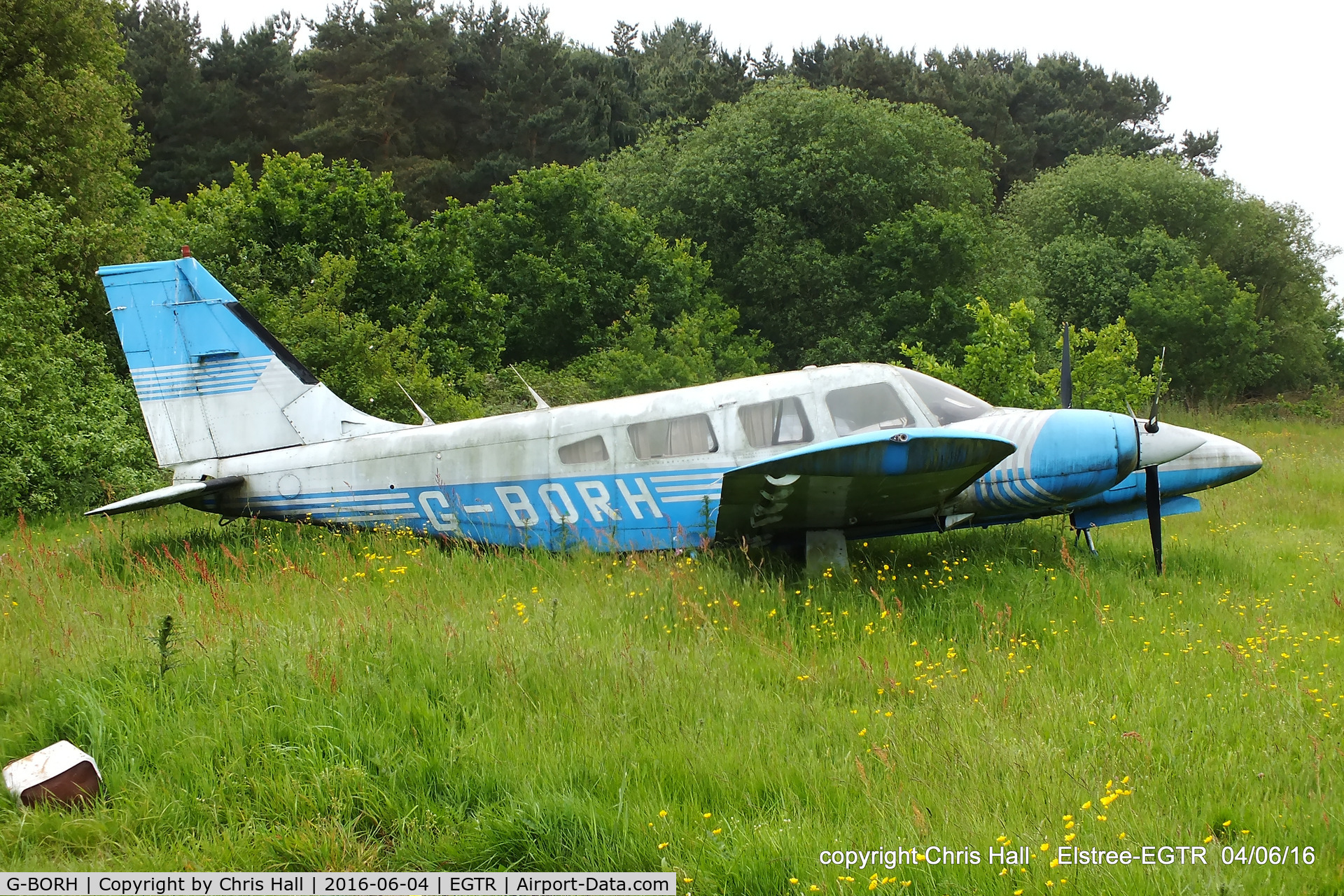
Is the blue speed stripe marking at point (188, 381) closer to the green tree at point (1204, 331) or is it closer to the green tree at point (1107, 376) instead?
the green tree at point (1107, 376)

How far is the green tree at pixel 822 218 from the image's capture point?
103ft

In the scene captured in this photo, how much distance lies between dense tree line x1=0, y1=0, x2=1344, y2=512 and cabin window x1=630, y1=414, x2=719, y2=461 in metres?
7.99

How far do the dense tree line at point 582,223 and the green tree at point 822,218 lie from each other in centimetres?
12

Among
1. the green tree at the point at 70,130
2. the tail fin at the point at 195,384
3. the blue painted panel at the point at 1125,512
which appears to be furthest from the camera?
the green tree at the point at 70,130

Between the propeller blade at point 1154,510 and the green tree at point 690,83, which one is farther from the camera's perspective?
the green tree at point 690,83

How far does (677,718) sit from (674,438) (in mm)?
3335

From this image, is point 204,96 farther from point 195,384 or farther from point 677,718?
point 677,718

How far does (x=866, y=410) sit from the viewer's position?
7.66 metres

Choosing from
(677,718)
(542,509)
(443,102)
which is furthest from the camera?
(443,102)

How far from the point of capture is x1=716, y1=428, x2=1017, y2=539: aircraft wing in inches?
246

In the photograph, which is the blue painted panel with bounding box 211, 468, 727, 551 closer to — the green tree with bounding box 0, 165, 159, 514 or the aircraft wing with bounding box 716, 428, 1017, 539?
the aircraft wing with bounding box 716, 428, 1017, 539

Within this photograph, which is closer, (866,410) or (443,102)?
(866,410)
